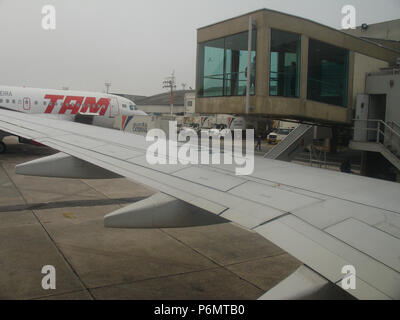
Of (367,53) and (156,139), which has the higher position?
(367,53)

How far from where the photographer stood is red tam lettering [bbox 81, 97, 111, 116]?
79.4 feet

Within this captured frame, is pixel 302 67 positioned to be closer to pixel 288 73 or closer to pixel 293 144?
pixel 288 73

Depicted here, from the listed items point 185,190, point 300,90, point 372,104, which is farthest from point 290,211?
point 372,104

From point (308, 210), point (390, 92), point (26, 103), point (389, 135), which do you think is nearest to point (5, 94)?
point (26, 103)

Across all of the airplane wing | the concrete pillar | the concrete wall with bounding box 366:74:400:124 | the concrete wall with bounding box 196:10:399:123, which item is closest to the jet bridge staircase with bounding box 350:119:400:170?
the concrete wall with bounding box 366:74:400:124

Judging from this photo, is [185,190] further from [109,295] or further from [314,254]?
[109,295]

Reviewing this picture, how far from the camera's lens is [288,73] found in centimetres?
870

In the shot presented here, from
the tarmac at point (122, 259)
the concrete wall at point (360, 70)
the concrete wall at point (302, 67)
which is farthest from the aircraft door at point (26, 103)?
the concrete wall at point (360, 70)

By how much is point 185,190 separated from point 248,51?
18.1ft

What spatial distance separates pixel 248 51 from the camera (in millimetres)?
8211

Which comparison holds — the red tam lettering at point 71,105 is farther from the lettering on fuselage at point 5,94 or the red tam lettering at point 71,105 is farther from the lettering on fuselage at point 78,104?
the lettering on fuselage at point 5,94

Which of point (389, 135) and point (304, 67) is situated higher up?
point (304, 67)

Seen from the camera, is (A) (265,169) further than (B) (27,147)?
No

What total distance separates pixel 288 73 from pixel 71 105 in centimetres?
1821
